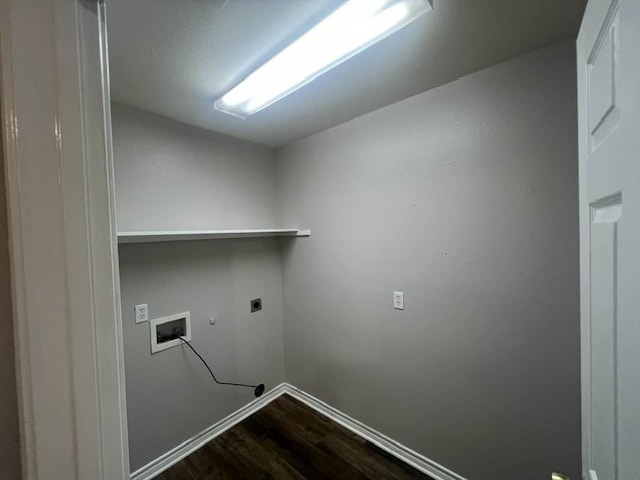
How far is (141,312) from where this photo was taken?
1577mm

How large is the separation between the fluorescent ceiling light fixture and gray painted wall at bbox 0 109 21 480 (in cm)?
103

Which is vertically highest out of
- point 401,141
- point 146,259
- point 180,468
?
point 401,141

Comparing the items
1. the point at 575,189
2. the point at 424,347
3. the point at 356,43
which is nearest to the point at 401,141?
the point at 356,43

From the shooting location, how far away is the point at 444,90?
4.64ft

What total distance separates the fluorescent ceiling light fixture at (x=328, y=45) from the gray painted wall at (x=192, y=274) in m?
0.67

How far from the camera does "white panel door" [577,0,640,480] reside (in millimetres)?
415

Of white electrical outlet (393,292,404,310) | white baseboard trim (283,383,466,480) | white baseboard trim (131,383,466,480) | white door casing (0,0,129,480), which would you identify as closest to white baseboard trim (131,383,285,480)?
white baseboard trim (131,383,466,480)

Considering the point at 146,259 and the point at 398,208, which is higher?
the point at 398,208

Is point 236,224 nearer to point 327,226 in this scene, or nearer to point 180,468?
point 327,226

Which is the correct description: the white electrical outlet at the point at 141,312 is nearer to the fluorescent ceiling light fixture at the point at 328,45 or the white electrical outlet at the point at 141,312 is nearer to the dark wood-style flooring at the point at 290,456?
the dark wood-style flooring at the point at 290,456

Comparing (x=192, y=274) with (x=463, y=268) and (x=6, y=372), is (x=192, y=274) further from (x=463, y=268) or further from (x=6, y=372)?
(x=463, y=268)

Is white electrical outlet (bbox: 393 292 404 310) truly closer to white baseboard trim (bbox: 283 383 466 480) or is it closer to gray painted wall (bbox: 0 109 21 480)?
white baseboard trim (bbox: 283 383 466 480)

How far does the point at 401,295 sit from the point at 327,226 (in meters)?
0.77

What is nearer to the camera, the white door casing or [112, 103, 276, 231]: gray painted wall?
the white door casing
